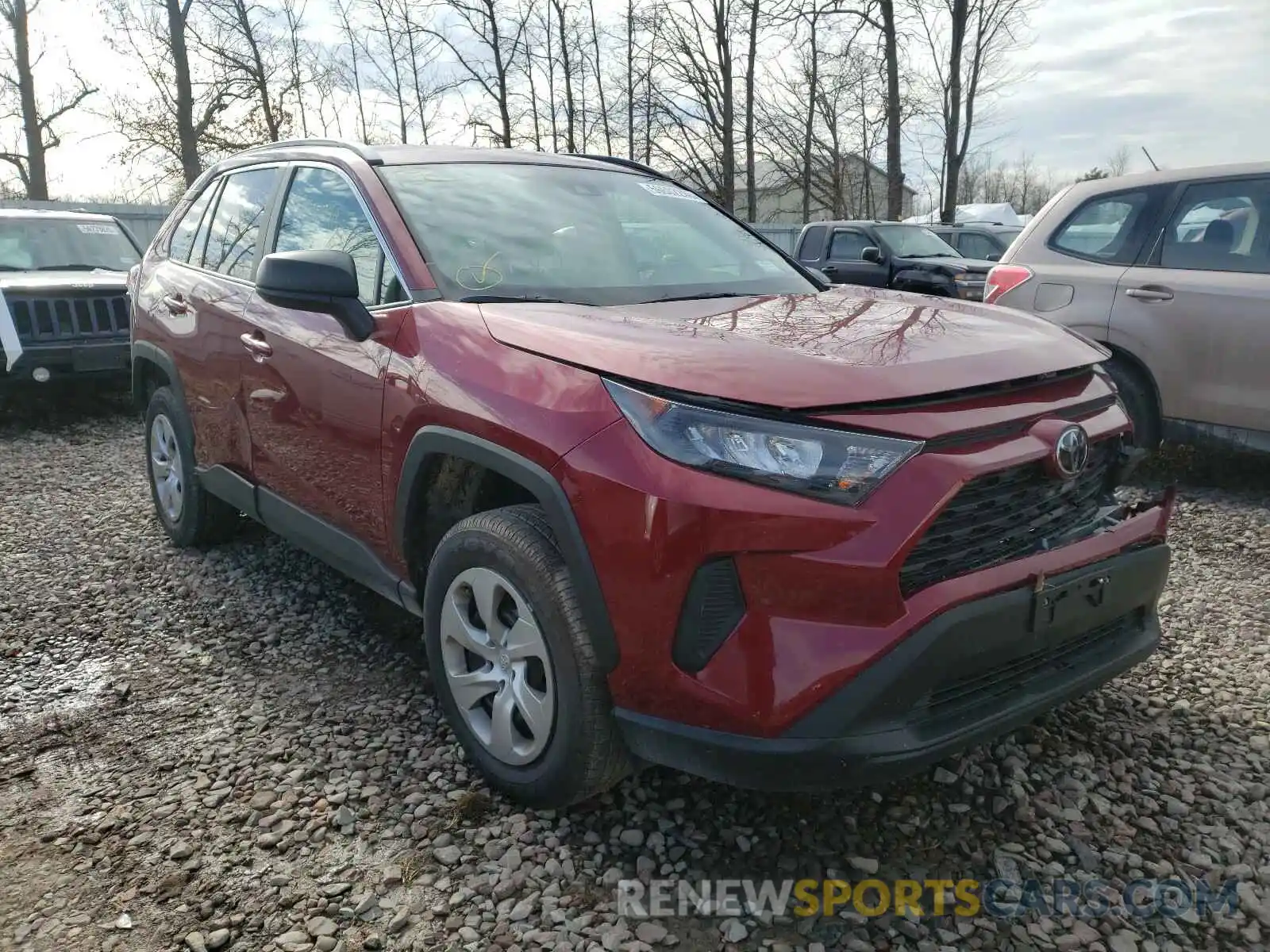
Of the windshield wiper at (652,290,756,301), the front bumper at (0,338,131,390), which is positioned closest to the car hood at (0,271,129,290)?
the front bumper at (0,338,131,390)

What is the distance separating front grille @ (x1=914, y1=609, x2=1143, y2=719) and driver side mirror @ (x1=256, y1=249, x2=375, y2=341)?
185 cm

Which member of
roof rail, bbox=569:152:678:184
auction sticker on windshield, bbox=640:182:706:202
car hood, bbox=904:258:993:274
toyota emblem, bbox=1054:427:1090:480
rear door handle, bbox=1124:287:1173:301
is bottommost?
car hood, bbox=904:258:993:274

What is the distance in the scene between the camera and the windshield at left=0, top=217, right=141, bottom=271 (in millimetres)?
8180

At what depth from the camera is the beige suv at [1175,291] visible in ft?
15.9

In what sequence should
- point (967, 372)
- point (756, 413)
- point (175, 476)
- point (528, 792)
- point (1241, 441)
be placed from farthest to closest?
point (1241, 441) → point (175, 476) → point (528, 792) → point (967, 372) → point (756, 413)

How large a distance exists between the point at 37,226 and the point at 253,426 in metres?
6.65

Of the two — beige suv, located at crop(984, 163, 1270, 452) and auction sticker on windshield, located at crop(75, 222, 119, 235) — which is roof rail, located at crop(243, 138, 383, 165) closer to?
beige suv, located at crop(984, 163, 1270, 452)

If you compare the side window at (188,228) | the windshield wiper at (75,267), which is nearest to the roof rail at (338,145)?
the side window at (188,228)

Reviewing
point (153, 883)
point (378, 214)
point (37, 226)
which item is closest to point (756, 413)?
point (378, 214)

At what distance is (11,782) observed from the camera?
2.69 meters

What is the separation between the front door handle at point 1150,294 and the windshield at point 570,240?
2.65m

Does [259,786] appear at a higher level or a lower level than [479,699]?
lower

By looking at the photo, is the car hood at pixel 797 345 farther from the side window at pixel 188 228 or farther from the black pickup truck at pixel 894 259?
the black pickup truck at pixel 894 259

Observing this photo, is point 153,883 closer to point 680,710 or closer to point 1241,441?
point 680,710
